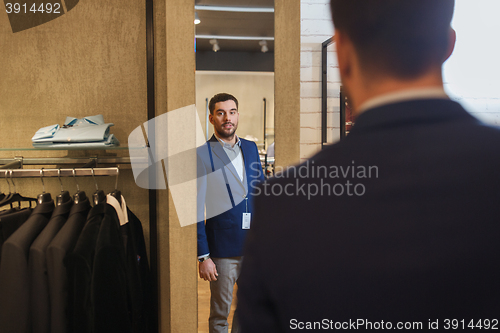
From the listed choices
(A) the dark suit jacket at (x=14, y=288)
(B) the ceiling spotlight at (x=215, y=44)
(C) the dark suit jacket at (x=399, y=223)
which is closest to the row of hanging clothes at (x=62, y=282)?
(A) the dark suit jacket at (x=14, y=288)

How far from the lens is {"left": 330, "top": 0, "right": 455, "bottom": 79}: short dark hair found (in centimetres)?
41

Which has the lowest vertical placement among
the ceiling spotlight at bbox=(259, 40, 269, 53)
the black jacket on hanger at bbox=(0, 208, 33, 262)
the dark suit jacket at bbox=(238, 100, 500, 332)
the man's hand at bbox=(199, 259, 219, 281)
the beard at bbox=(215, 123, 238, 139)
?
the man's hand at bbox=(199, 259, 219, 281)

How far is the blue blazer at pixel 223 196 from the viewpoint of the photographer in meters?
1.31

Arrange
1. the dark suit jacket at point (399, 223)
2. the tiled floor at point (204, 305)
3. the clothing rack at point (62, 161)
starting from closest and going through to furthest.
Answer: the dark suit jacket at point (399, 223), the tiled floor at point (204, 305), the clothing rack at point (62, 161)

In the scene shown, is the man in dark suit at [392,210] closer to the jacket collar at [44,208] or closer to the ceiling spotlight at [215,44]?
the ceiling spotlight at [215,44]

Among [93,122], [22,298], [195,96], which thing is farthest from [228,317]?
[93,122]

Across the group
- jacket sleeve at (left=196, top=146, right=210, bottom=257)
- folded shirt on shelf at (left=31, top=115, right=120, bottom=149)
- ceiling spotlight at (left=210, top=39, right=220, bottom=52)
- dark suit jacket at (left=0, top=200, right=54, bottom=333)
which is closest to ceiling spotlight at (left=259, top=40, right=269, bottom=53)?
ceiling spotlight at (left=210, top=39, right=220, bottom=52)

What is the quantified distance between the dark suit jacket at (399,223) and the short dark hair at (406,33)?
0.06 metres

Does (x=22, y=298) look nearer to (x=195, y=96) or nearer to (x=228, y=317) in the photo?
(x=228, y=317)

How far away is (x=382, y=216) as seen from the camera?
0.38m

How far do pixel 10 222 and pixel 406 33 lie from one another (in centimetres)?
148

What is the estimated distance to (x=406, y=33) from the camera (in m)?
0.41

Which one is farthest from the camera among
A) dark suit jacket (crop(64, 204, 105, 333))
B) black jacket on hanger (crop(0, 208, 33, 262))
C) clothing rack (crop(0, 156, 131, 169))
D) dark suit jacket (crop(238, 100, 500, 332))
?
clothing rack (crop(0, 156, 131, 169))

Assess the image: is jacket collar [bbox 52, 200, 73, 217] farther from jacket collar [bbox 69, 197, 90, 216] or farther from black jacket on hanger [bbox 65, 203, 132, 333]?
black jacket on hanger [bbox 65, 203, 132, 333]
